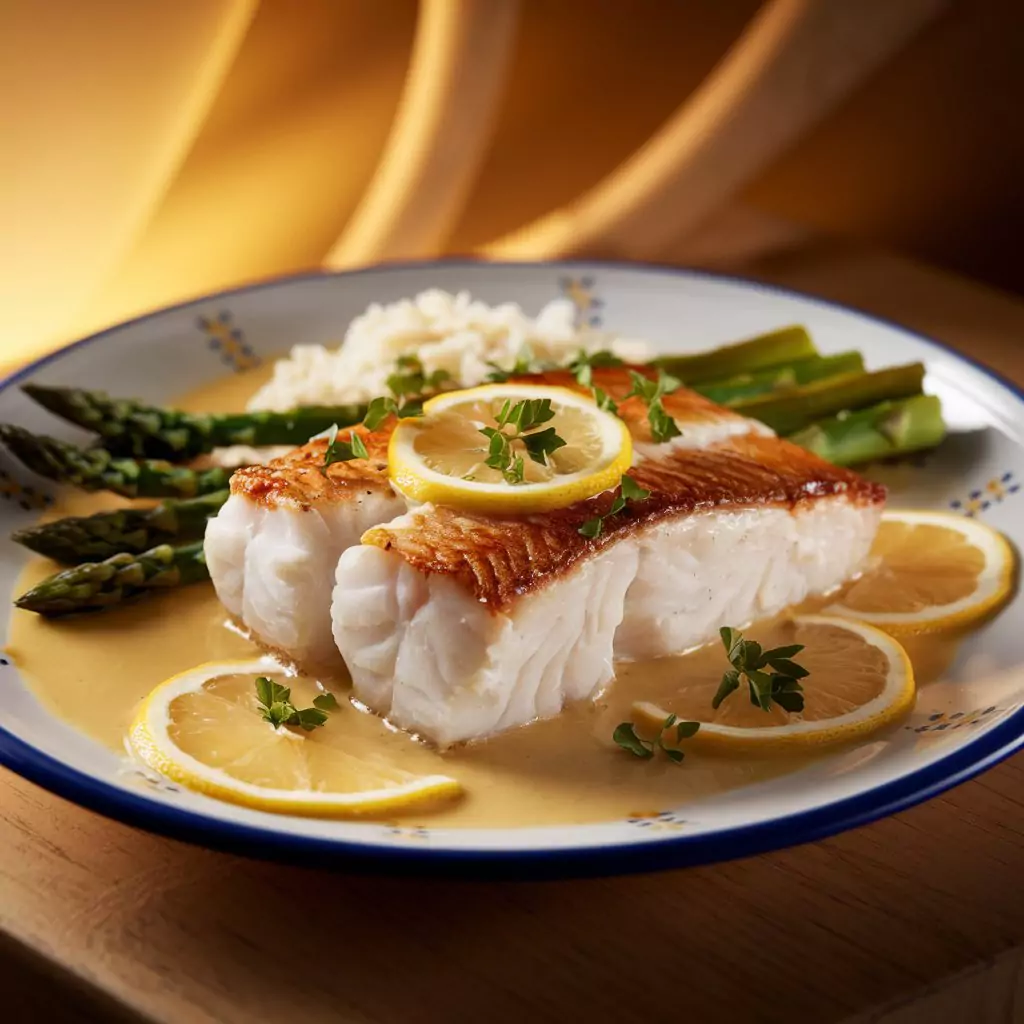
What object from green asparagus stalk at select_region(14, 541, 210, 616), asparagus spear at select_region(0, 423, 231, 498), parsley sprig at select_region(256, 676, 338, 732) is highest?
asparagus spear at select_region(0, 423, 231, 498)

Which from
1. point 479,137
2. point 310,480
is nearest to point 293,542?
point 310,480

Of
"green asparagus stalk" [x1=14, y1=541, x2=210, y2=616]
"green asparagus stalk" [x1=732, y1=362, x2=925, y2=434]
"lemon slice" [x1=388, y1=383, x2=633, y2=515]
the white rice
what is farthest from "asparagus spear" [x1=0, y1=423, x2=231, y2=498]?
"green asparagus stalk" [x1=732, y1=362, x2=925, y2=434]

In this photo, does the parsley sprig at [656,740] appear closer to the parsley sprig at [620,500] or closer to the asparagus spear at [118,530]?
the parsley sprig at [620,500]

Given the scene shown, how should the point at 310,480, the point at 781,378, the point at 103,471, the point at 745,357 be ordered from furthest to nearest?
the point at 745,357 → the point at 781,378 → the point at 103,471 → the point at 310,480

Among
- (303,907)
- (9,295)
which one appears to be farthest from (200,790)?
(9,295)

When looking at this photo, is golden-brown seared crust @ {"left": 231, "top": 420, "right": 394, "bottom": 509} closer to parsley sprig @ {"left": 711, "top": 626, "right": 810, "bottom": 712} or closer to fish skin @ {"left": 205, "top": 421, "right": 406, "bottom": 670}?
fish skin @ {"left": 205, "top": 421, "right": 406, "bottom": 670}

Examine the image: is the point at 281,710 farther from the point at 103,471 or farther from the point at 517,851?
the point at 103,471

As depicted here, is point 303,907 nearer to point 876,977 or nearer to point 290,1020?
point 290,1020
